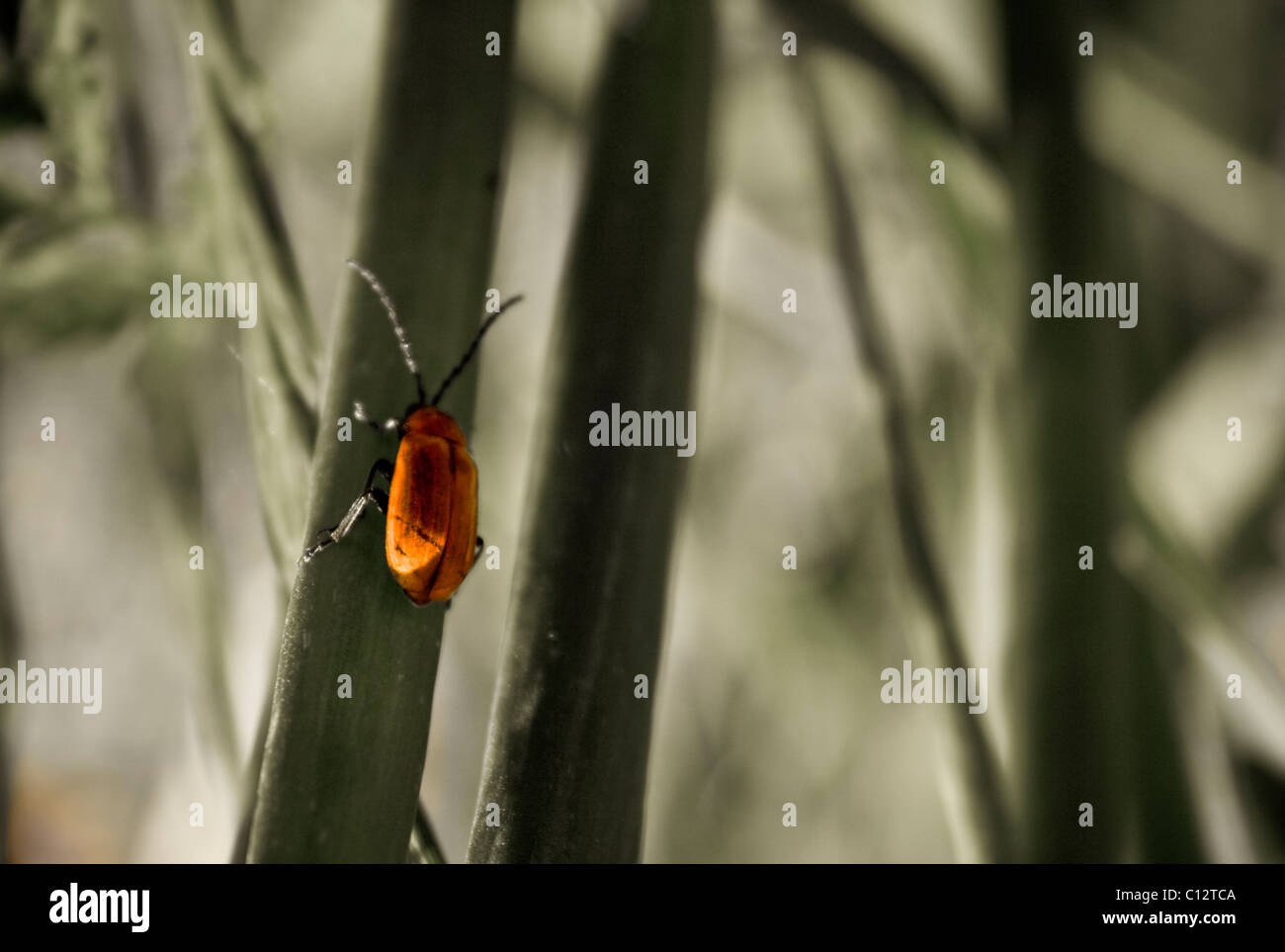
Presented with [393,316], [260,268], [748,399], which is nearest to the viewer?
[393,316]

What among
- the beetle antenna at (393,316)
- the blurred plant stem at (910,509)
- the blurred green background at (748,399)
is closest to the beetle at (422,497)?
the beetle antenna at (393,316)

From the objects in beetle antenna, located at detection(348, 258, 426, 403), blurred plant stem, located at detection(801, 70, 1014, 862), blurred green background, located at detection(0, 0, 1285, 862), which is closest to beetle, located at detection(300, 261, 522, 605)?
beetle antenna, located at detection(348, 258, 426, 403)

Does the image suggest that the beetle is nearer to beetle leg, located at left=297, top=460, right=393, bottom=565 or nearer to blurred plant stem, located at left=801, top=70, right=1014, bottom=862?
beetle leg, located at left=297, top=460, right=393, bottom=565

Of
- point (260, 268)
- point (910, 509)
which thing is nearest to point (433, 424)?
point (260, 268)

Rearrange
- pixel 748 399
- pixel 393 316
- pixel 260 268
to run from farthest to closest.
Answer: pixel 748 399, pixel 260 268, pixel 393 316

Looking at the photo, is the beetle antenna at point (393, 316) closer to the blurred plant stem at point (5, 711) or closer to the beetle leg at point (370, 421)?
the beetle leg at point (370, 421)

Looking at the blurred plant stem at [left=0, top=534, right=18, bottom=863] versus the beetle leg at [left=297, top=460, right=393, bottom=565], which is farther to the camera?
the blurred plant stem at [left=0, top=534, right=18, bottom=863]

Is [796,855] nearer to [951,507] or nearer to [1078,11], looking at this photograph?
[951,507]

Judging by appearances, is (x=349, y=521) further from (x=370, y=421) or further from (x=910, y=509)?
(x=910, y=509)
